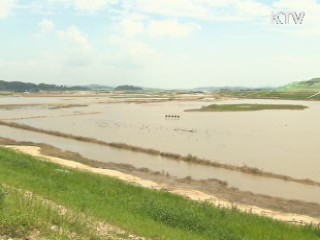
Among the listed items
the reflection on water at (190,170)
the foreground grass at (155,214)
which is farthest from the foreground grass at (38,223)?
the reflection on water at (190,170)

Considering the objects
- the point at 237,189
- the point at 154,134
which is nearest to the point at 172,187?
the point at 237,189

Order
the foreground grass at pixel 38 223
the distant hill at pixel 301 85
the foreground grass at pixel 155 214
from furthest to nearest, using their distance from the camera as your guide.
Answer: the distant hill at pixel 301 85 < the foreground grass at pixel 155 214 < the foreground grass at pixel 38 223

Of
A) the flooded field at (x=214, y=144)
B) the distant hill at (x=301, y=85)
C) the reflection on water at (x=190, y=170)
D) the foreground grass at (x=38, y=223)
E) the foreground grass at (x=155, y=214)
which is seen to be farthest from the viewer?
the distant hill at (x=301, y=85)

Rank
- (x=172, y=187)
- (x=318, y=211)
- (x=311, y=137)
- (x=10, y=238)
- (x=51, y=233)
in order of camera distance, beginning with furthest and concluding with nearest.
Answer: (x=311, y=137)
(x=172, y=187)
(x=318, y=211)
(x=51, y=233)
(x=10, y=238)

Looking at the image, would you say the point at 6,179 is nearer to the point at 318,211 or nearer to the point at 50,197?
the point at 50,197

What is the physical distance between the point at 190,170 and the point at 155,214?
583 inches

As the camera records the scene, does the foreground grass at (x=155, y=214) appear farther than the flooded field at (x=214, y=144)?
No

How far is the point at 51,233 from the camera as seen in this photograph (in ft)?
26.5

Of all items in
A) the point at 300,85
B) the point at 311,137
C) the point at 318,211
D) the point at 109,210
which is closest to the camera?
the point at 109,210

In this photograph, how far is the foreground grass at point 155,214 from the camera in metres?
10.7

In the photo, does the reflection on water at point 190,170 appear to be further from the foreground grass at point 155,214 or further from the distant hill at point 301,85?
the distant hill at point 301,85

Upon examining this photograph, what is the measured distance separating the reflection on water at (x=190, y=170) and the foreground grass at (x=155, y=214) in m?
7.97

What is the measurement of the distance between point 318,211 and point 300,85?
548 feet

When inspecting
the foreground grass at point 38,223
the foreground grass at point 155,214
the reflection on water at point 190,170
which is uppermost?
the foreground grass at point 38,223
